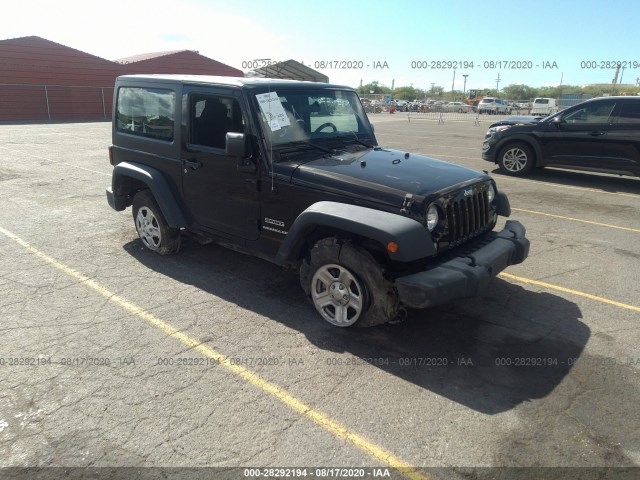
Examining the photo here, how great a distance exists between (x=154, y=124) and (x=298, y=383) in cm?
346

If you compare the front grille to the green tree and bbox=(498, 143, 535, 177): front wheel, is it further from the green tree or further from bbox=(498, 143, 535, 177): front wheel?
the green tree

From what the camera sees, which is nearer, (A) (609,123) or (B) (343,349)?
(B) (343,349)

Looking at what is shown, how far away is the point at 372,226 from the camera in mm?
3318

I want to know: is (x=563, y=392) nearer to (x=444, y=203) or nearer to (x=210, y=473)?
(x=444, y=203)

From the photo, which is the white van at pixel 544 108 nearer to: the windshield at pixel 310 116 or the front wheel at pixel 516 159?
the front wheel at pixel 516 159

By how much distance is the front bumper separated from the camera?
326 centimetres

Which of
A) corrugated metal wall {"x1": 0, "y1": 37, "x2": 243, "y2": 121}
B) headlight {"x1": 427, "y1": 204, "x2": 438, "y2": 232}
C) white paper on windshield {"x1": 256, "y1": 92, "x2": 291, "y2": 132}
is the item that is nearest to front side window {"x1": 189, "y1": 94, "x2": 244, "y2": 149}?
white paper on windshield {"x1": 256, "y1": 92, "x2": 291, "y2": 132}

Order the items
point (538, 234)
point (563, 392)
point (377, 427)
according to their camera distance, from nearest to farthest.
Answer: point (377, 427)
point (563, 392)
point (538, 234)

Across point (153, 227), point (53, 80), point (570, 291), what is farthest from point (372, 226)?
point (53, 80)

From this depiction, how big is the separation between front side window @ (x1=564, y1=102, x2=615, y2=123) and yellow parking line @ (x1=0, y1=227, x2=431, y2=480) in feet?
31.3

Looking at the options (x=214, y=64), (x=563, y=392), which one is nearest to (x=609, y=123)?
(x=563, y=392)

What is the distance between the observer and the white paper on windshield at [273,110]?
413cm

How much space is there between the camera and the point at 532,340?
3793mm

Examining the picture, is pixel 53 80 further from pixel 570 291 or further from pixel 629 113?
pixel 570 291
